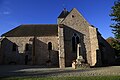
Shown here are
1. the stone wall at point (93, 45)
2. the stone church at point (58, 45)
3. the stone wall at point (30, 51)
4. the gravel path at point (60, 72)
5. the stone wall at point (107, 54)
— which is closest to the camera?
the gravel path at point (60, 72)

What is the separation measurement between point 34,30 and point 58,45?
7091 mm

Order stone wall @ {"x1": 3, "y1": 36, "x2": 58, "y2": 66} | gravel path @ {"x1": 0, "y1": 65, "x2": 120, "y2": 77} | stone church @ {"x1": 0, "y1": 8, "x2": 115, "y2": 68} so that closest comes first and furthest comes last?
gravel path @ {"x1": 0, "y1": 65, "x2": 120, "y2": 77}
stone church @ {"x1": 0, "y1": 8, "x2": 115, "y2": 68}
stone wall @ {"x1": 3, "y1": 36, "x2": 58, "y2": 66}

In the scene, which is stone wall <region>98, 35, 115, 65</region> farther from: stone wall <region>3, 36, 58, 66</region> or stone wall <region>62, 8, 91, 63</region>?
stone wall <region>3, 36, 58, 66</region>

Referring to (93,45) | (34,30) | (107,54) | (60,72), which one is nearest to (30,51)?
(34,30)

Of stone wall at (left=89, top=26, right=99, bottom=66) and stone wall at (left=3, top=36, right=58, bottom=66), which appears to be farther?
stone wall at (left=3, top=36, right=58, bottom=66)

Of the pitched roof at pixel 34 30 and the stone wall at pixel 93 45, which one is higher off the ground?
the pitched roof at pixel 34 30

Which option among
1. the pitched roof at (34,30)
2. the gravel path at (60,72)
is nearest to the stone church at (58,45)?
the pitched roof at (34,30)

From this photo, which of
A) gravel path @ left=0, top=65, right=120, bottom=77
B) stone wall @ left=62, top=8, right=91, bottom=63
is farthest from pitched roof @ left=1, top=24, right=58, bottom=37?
gravel path @ left=0, top=65, right=120, bottom=77

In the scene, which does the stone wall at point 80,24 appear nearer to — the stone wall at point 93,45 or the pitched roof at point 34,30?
the stone wall at point 93,45

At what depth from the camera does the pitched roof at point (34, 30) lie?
122 ft

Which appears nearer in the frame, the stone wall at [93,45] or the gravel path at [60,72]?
the gravel path at [60,72]

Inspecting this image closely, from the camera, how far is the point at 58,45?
117 feet

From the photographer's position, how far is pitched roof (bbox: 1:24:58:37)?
3728cm

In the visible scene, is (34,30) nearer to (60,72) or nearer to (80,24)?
(80,24)
